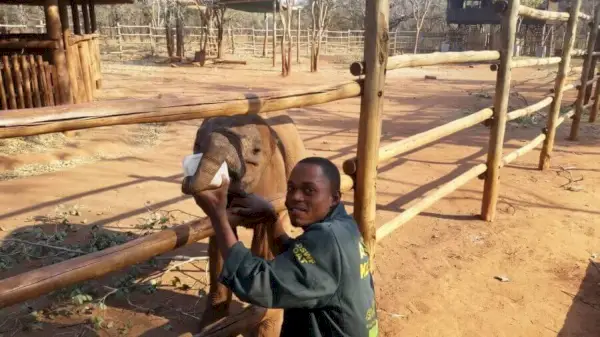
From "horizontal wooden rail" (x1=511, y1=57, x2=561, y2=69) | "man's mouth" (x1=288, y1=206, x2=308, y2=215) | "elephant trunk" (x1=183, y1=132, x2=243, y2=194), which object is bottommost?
"man's mouth" (x1=288, y1=206, x2=308, y2=215)

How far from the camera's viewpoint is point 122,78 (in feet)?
52.7

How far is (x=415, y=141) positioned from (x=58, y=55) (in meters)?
6.77

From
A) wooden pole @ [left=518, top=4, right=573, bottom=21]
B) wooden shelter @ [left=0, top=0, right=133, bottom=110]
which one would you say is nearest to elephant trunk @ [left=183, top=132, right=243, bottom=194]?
wooden pole @ [left=518, top=4, right=573, bottom=21]

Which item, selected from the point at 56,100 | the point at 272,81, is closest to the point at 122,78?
the point at 272,81

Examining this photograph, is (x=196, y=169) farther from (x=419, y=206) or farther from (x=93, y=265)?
(x=419, y=206)

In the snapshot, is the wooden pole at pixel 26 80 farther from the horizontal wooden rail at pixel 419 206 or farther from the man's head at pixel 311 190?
the man's head at pixel 311 190

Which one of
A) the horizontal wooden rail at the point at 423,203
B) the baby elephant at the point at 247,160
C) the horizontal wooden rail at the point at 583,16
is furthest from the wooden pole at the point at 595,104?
the baby elephant at the point at 247,160

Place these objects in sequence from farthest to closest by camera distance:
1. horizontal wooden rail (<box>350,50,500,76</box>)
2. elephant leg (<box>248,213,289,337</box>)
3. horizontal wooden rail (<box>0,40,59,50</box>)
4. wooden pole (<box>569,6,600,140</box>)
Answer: horizontal wooden rail (<box>0,40,59,50</box>) < wooden pole (<box>569,6,600,140</box>) < elephant leg (<box>248,213,289,337</box>) < horizontal wooden rail (<box>350,50,500,76</box>)

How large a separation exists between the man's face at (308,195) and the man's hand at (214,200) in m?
0.21

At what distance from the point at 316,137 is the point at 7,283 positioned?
277 inches

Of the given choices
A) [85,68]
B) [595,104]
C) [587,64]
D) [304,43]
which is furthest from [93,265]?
[304,43]

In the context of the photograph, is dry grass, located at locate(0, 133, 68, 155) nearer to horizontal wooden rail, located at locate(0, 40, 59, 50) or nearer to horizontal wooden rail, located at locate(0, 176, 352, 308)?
horizontal wooden rail, located at locate(0, 40, 59, 50)

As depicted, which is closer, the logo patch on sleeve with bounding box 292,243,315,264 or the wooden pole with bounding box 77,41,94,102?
the logo patch on sleeve with bounding box 292,243,315,264

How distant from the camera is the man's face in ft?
4.91
